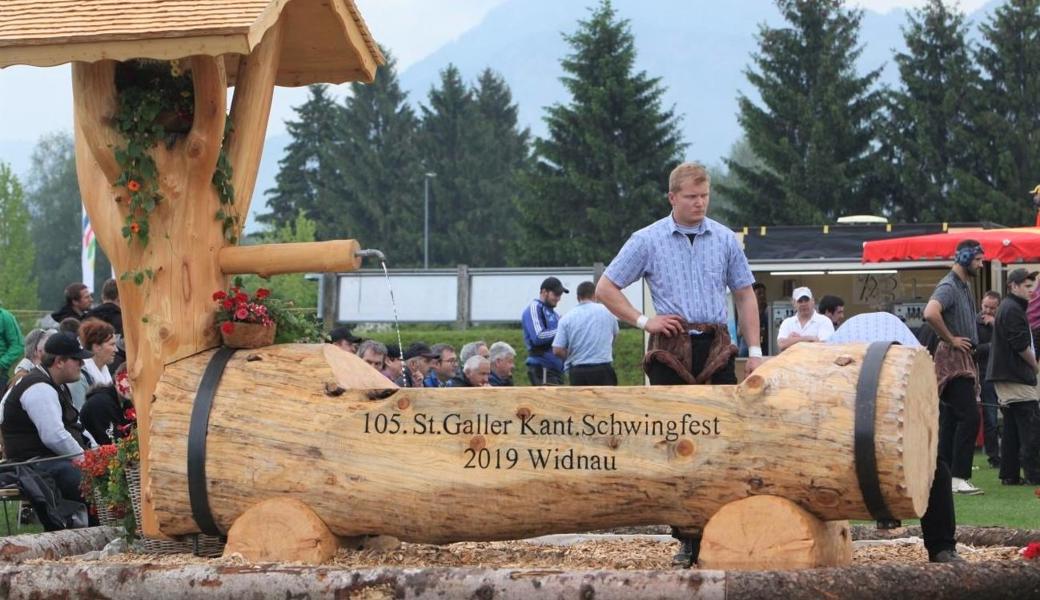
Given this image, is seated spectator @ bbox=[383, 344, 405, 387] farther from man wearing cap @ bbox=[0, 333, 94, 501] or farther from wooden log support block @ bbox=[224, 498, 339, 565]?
wooden log support block @ bbox=[224, 498, 339, 565]

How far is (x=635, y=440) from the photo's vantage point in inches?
268

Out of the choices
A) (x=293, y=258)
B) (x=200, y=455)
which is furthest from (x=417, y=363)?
(x=200, y=455)

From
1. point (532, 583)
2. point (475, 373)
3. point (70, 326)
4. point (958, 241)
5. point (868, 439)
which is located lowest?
point (532, 583)

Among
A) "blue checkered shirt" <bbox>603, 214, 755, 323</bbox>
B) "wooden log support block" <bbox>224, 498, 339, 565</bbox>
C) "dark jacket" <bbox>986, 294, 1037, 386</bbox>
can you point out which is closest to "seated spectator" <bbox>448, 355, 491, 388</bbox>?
A: "dark jacket" <bbox>986, 294, 1037, 386</bbox>

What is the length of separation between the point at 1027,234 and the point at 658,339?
10.3 metres

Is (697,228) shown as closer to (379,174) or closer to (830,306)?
(830,306)

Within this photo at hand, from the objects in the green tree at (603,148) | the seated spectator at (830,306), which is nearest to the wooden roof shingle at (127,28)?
the seated spectator at (830,306)

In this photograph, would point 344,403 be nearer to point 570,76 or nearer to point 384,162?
Answer: point 570,76

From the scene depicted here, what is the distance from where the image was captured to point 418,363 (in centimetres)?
1405

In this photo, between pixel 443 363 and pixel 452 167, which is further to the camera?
pixel 452 167

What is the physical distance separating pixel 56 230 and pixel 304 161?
30509 mm

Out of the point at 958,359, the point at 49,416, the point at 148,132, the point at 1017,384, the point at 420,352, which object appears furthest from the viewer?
the point at 420,352

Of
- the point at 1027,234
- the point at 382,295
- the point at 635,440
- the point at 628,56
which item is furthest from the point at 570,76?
the point at 635,440

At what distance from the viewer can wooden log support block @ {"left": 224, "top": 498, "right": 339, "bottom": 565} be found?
23.8 ft
